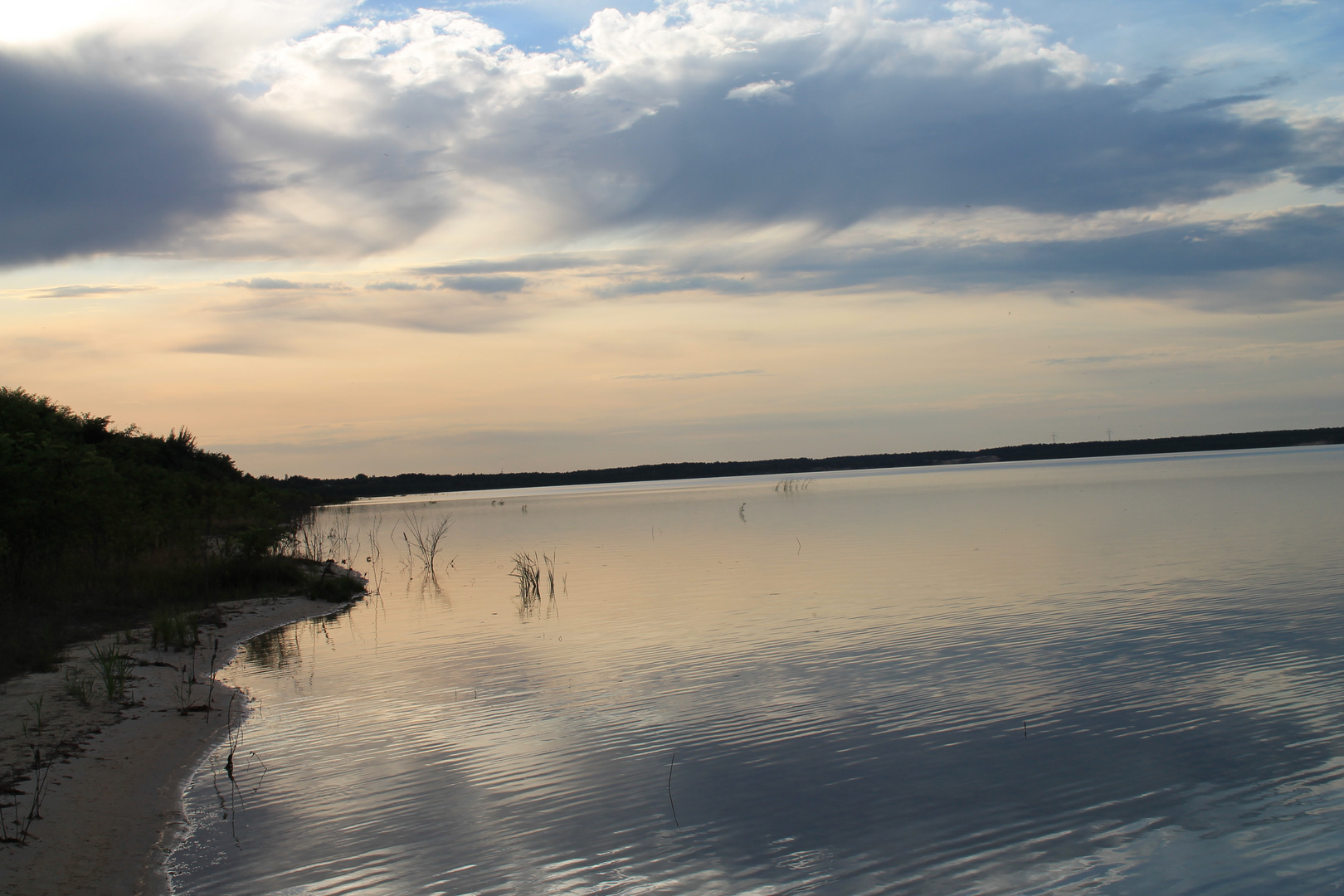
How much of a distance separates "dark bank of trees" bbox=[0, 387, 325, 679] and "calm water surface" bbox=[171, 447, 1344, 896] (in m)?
3.90

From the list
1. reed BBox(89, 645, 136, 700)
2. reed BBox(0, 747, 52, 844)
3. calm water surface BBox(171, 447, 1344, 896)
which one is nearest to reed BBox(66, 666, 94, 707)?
reed BBox(89, 645, 136, 700)

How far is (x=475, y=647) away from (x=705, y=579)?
910 centimetres

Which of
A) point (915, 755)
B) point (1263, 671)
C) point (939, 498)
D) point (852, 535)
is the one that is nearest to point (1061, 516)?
point (852, 535)

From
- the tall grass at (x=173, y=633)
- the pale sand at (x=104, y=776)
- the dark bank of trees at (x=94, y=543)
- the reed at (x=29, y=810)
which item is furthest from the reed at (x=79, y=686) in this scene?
the tall grass at (x=173, y=633)

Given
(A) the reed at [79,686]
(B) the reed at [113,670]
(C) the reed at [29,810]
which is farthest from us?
(B) the reed at [113,670]

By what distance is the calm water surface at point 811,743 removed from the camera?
7.08 m

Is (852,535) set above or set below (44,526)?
below

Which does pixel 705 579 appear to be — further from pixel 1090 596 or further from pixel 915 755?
pixel 915 755

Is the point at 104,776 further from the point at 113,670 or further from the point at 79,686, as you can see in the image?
the point at 113,670

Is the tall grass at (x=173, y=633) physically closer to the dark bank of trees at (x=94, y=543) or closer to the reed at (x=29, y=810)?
the dark bank of trees at (x=94, y=543)

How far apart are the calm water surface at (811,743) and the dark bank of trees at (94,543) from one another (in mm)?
3896

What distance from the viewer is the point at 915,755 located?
9438 millimetres

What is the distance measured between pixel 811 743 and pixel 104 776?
278 inches

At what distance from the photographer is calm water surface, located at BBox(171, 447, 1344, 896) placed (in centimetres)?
708
